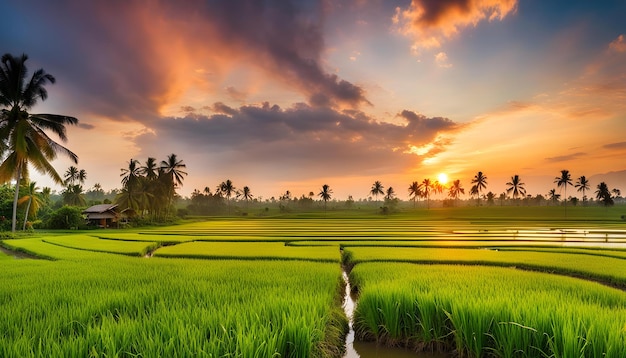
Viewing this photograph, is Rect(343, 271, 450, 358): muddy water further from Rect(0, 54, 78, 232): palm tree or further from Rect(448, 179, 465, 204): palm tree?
Rect(448, 179, 465, 204): palm tree

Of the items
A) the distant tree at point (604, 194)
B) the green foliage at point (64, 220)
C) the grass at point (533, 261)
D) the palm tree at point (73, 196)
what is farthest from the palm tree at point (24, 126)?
the distant tree at point (604, 194)

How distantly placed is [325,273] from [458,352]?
16.3ft

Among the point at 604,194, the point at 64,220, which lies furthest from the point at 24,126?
the point at 604,194

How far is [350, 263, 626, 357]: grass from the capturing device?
13.6 ft

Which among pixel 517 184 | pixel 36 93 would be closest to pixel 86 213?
pixel 36 93

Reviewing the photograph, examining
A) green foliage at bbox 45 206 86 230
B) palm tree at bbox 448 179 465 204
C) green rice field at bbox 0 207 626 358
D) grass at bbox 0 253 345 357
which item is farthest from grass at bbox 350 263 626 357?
palm tree at bbox 448 179 465 204

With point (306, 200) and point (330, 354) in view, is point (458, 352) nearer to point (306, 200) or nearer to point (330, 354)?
point (330, 354)

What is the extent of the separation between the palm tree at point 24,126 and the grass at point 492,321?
31.1 meters

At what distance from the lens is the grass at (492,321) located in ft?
13.6

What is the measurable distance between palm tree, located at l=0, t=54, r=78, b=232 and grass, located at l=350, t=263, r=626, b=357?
31.1 meters

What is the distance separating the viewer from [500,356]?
4.76m

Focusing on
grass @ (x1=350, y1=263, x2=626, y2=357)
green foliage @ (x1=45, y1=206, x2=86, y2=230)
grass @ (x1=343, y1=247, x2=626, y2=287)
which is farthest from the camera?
green foliage @ (x1=45, y1=206, x2=86, y2=230)

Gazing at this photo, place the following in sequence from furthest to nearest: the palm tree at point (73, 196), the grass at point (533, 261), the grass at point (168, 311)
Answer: the palm tree at point (73, 196)
the grass at point (533, 261)
the grass at point (168, 311)

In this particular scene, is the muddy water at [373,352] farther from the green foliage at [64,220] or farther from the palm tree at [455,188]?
the palm tree at [455,188]
